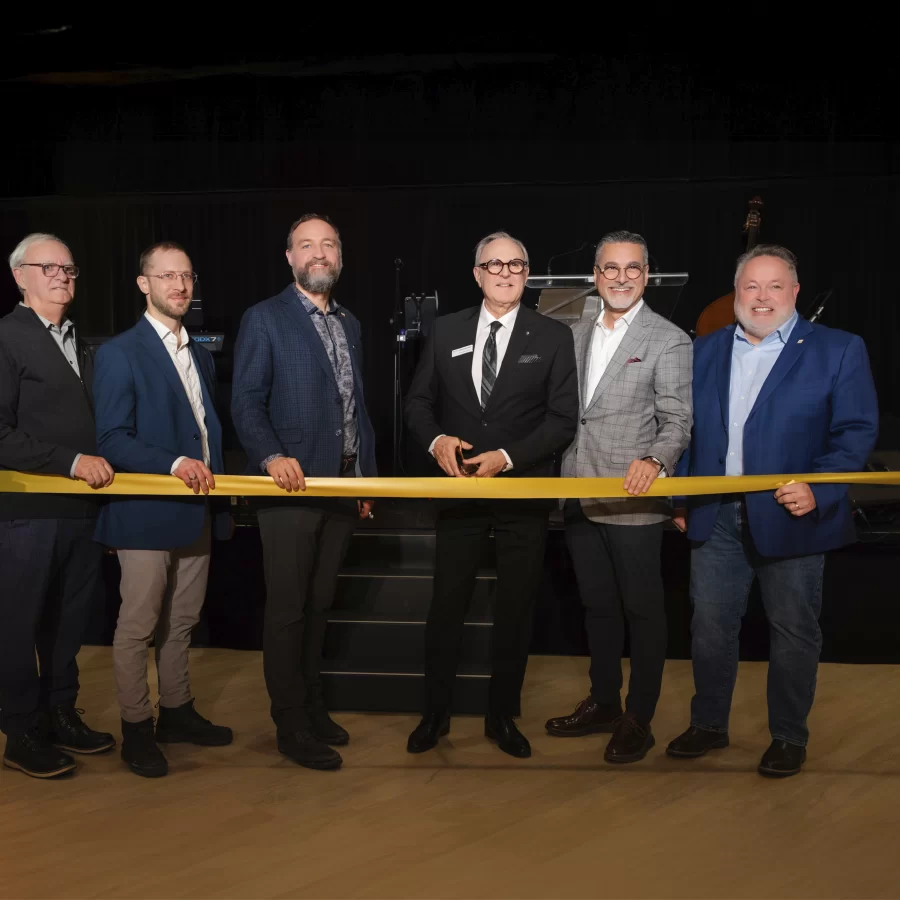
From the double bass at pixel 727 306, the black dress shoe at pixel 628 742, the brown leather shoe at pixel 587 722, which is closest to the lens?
the black dress shoe at pixel 628 742

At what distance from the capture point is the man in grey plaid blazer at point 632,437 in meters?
3.21

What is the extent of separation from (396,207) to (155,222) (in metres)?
2.27

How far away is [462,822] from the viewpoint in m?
2.77

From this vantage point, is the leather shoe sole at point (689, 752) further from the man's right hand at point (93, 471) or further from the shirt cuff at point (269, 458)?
the man's right hand at point (93, 471)

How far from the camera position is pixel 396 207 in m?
8.43

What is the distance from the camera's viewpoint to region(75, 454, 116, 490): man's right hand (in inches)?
119

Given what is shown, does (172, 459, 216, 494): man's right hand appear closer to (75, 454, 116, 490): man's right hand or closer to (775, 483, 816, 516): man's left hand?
(75, 454, 116, 490): man's right hand

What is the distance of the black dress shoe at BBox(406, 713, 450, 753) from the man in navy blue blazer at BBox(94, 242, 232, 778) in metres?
0.83

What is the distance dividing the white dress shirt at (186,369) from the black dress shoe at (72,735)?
40.3 inches

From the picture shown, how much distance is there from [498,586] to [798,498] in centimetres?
103

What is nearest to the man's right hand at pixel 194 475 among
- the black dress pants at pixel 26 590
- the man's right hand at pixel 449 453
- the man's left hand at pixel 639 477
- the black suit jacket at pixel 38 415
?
the black suit jacket at pixel 38 415

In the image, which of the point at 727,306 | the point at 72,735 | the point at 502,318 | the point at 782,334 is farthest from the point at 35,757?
the point at 727,306

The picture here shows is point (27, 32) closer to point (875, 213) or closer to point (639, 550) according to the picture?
point (639, 550)

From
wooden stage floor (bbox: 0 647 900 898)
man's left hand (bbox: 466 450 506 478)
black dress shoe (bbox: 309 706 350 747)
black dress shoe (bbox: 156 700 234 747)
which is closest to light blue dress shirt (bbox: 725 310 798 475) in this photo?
man's left hand (bbox: 466 450 506 478)
